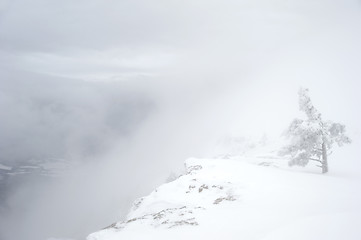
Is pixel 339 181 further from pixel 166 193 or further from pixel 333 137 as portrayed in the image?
pixel 166 193

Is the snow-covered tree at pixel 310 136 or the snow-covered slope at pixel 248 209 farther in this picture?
the snow-covered tree at pixel 310 136

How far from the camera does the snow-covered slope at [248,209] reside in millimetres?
11492

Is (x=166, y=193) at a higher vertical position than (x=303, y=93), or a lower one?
lower

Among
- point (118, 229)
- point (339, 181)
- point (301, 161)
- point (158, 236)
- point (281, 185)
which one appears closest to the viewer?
point (158, 236)

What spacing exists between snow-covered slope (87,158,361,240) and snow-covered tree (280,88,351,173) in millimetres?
4073

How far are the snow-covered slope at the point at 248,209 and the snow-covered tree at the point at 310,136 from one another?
4073mm

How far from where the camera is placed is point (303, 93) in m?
30.1

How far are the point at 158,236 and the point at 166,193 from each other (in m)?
10.4

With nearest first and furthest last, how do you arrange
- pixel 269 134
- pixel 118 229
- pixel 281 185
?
pixel 118 229
pixel 281 185
pixel 269 134

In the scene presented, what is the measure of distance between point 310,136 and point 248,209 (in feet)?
53.4

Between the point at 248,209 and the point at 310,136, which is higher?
the point at 310,136

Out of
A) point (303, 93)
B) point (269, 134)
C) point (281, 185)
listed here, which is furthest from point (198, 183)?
point (269, 134)

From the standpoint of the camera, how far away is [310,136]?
94.5 ft

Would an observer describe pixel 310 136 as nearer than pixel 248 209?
No
